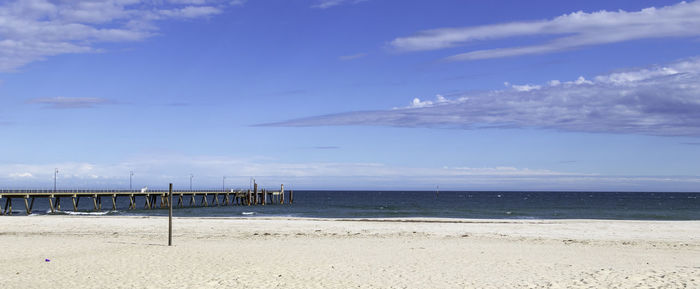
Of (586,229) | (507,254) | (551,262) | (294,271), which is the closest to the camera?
(294,271)

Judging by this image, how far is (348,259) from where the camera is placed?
1711 centimetres

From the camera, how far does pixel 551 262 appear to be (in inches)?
650

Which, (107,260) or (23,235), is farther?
(23,235)

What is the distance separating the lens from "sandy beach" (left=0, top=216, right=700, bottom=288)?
524 inches

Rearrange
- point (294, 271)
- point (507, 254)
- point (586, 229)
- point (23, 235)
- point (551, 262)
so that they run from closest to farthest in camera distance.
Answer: point (294, 271), point (551, 262), point (507, 254), point (23, 235), point (586, 229)

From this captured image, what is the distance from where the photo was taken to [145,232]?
26.9 metres

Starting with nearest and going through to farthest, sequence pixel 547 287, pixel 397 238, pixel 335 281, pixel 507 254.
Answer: pixel 547 287, pixel 335 281, pixel 507 254, pixel 397 238

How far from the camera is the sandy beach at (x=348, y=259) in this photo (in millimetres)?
13305

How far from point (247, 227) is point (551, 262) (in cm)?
1738

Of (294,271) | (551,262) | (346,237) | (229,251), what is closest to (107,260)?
(229,251)

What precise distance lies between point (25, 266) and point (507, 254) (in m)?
13.5

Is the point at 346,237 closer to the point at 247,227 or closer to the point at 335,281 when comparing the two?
the point at 247,227

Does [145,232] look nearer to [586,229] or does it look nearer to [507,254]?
[507,254]

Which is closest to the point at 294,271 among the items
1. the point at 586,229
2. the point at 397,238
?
the point at 397,238
